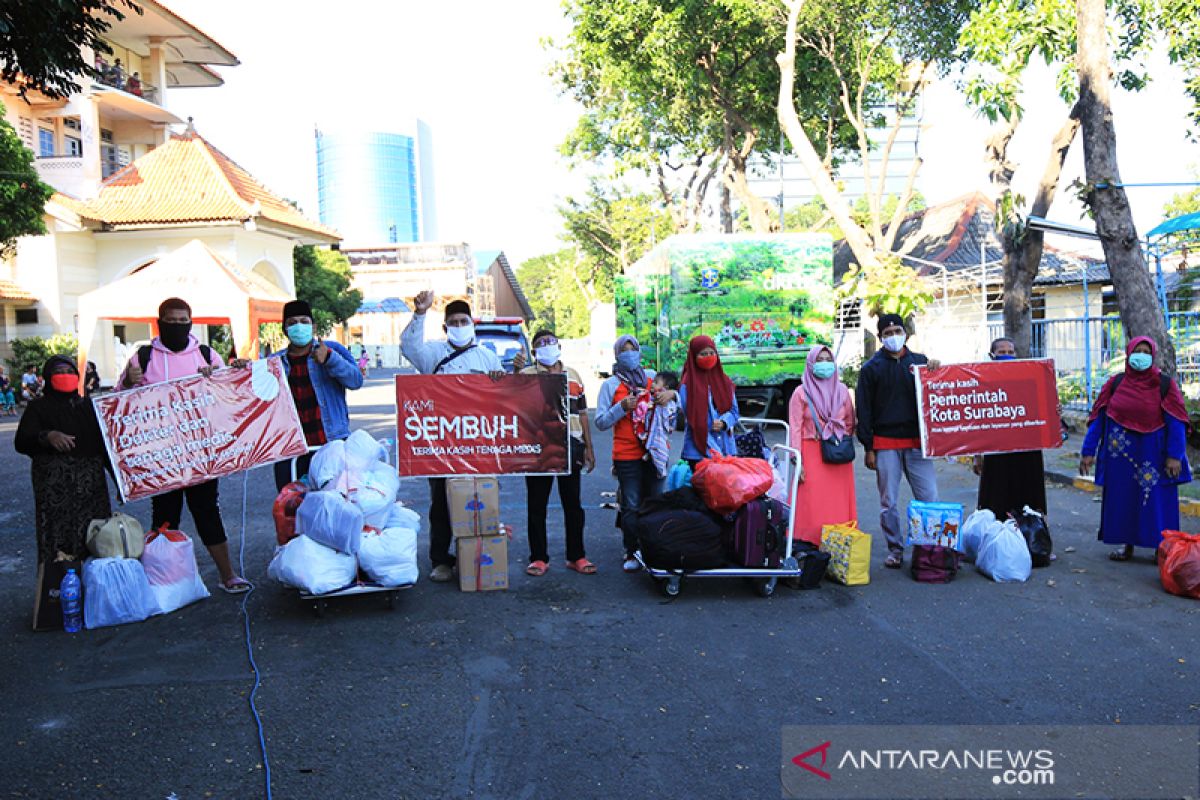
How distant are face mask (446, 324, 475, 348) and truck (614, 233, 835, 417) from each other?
942cm

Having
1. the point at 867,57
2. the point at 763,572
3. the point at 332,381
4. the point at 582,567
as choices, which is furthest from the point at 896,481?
the point at 867,57

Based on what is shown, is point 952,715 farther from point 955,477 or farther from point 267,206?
point 267,206

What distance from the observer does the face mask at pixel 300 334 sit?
6.27 m

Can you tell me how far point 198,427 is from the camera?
624 centimetres

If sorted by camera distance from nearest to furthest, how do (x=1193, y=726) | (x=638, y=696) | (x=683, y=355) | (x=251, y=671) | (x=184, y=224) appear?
1. (x=1193, y=726)
2. (x=638, y=696)
3. (x=251, y=671)
4. (x=683, y=355)
5. (x=184, y=224)

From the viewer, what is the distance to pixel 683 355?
15.9 meters

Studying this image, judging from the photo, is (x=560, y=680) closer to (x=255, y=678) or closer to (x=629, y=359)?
(x=255, y=678)

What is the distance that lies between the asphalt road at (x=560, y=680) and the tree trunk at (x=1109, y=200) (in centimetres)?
464

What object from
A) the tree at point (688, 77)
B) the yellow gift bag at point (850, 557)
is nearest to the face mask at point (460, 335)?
the yellow gift bag at point (850, 557)

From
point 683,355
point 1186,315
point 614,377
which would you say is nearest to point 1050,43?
point 1186,315

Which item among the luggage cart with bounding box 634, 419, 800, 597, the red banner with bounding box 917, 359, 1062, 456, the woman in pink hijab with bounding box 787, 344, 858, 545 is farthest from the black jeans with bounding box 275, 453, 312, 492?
the red banner with bounding box 917, 359, 1062, 456

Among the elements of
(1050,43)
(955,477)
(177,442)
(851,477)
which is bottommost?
(955,477)

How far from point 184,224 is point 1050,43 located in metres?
24.6

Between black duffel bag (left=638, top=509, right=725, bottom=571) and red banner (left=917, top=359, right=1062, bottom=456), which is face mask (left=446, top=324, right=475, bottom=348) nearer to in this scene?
black duffel bag (left=638, top=509, right=725, bottom=571)
